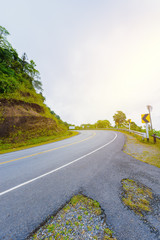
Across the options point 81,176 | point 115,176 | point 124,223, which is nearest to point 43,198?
point 81,176

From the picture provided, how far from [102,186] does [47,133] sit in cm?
1312

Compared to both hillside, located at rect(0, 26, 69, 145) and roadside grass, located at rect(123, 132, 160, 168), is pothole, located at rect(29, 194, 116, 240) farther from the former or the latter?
hillside, located at rect(0, 26, 69, 145)

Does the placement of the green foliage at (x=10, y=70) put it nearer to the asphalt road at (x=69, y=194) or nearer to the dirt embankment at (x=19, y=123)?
the dirt embankment at (x=19, y=123)

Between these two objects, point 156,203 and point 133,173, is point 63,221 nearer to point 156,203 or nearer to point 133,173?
point 156,203

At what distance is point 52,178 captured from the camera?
307 cm

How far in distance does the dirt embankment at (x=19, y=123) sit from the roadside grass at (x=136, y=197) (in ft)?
39.3

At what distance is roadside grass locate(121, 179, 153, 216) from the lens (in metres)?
1.82

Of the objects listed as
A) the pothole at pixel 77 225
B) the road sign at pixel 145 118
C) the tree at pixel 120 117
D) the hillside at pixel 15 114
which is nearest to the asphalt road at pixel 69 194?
the pothole at pixel 77 225

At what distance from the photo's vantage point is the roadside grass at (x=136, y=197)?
1815mm

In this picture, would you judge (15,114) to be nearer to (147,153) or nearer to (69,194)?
(69,194)

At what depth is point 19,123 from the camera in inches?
478

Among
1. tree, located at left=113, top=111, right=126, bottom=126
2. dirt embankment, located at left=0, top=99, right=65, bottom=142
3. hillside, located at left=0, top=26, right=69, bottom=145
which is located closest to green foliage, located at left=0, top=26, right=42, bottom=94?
hillside, located at left=0, top=26, right=69, bottom=145

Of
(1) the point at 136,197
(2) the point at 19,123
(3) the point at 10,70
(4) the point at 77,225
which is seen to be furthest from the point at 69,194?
(3) the point at 10,70

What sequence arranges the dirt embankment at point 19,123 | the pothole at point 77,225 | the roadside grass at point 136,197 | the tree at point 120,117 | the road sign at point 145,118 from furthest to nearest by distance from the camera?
the tree at point 120,117 < the dirt embankment at point 19,123 < the road sign at point 145,118 < the roadside grass at point 136,197 < the pothole at point 77,225
